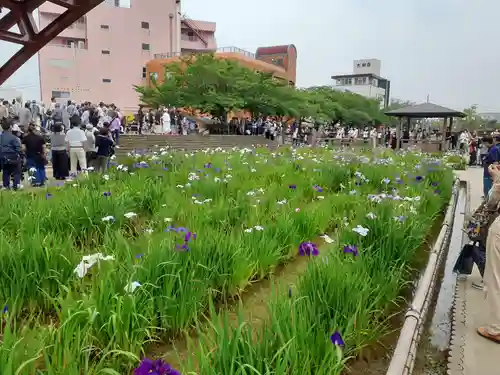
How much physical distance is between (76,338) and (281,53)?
156 ft

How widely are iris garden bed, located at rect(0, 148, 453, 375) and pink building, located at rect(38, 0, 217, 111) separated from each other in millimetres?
34979

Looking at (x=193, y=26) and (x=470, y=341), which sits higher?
(x=193, y=26)

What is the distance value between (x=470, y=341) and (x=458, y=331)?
18 cm

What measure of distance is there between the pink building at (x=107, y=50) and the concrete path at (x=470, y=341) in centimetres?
3700

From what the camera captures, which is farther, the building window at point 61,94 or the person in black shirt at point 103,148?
the building window at point 61,94

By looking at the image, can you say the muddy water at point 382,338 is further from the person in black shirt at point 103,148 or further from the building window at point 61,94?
the building window at point 61,94

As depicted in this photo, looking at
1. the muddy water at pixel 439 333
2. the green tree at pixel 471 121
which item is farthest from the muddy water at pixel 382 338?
the green tree at pixel 471 121

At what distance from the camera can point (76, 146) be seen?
8695mm

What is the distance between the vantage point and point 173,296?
2.61m

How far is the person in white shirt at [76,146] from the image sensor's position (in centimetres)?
866

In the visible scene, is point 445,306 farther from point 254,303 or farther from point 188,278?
point 188,278

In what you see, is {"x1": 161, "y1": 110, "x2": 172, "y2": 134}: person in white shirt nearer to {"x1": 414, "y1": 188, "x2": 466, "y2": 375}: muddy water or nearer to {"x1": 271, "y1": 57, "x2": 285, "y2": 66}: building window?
{"x1": 414, "y1": 188, "x2": 466, "y2": 375}: muddy water

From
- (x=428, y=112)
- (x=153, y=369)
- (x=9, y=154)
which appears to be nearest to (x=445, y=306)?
(x=153, y=369)

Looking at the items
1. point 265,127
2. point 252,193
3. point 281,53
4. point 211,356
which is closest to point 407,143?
point 265,127
